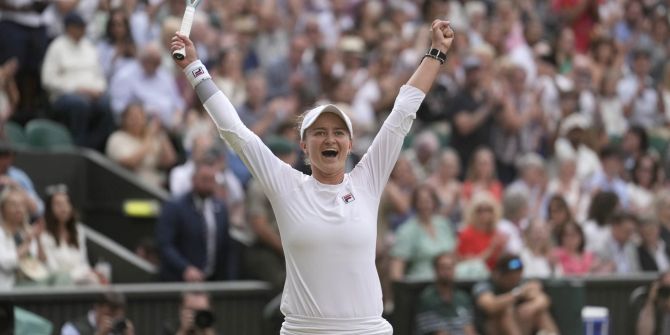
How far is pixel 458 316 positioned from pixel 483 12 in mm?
7762

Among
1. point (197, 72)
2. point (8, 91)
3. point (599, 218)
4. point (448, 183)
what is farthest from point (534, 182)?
point (197, 72)

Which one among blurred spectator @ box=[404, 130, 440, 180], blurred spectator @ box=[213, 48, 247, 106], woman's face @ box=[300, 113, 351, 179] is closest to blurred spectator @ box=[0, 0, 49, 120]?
blurred spectator @ box=[213, 48, 247, 106]

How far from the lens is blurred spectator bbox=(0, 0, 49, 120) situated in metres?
13.4

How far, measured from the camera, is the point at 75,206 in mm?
13086

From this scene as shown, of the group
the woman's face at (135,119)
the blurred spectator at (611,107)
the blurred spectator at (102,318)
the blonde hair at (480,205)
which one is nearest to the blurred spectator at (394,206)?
the blonde hair at (480,205)

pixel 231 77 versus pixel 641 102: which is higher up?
pixel 641 102

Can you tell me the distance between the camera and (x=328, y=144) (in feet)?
19.9

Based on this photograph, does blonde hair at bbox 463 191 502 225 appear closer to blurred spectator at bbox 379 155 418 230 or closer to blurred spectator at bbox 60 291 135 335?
blurred spectator at bbox 379 155 418 230

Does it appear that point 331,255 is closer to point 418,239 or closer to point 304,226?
point 304,226

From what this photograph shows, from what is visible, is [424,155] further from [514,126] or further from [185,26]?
[185,26]

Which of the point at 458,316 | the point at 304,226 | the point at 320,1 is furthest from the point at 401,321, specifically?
the point at 320,1

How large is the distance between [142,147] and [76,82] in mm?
834

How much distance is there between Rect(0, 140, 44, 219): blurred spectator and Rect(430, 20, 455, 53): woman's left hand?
524cm

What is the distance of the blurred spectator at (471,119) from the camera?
600 inches
